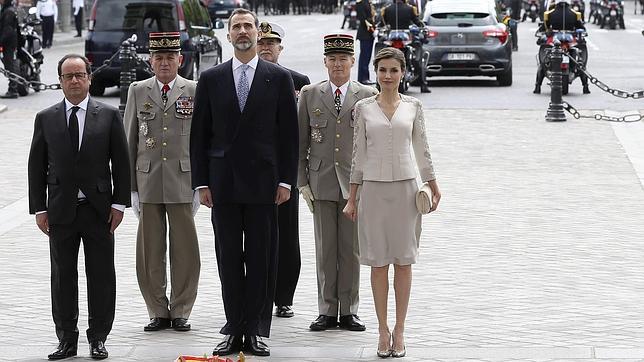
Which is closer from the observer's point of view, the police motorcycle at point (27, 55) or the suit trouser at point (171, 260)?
the suit trouser at point (171, 260)

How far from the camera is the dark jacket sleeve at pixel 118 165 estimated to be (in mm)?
8430

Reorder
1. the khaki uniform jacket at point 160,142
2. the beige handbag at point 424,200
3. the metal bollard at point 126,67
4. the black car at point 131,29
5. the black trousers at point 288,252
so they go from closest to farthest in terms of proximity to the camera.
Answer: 1. the beige handbag at point 424,200
2. the khaki uniform jacket at point 160,142
3. the black trousers at point 288,252
4. the metal bollard at point 126,67
5. the black car at point 131,29

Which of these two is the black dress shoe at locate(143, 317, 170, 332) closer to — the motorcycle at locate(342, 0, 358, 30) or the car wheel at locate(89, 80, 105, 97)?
the car wheel at locate(89, 80, 105, 97)

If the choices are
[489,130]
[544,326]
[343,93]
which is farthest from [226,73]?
[489,130]

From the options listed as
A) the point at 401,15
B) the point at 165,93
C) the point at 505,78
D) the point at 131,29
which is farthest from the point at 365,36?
the point at 165,93

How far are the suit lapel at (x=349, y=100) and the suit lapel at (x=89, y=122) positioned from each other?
59.4 inches

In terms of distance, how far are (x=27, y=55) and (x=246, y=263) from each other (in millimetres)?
18075

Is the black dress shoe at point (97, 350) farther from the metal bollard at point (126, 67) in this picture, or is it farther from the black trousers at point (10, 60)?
the black trousers at point (10, 60)

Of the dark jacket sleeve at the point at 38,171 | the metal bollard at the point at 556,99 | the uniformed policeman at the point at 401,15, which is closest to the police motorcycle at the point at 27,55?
the uniformed policeman at the point at 401,15

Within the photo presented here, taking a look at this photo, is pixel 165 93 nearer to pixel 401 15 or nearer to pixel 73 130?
pixel 73 130

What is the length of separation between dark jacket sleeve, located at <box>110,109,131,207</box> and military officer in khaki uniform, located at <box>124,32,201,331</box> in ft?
2.33

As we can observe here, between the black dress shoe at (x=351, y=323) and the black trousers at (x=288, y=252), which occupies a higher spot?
the black trousers at (x=288, y=252)

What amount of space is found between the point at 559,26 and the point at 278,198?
18170 mm

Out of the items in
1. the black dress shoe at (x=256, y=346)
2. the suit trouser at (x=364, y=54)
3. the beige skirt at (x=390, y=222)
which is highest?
the beige skirt at (x=390, y=222)
